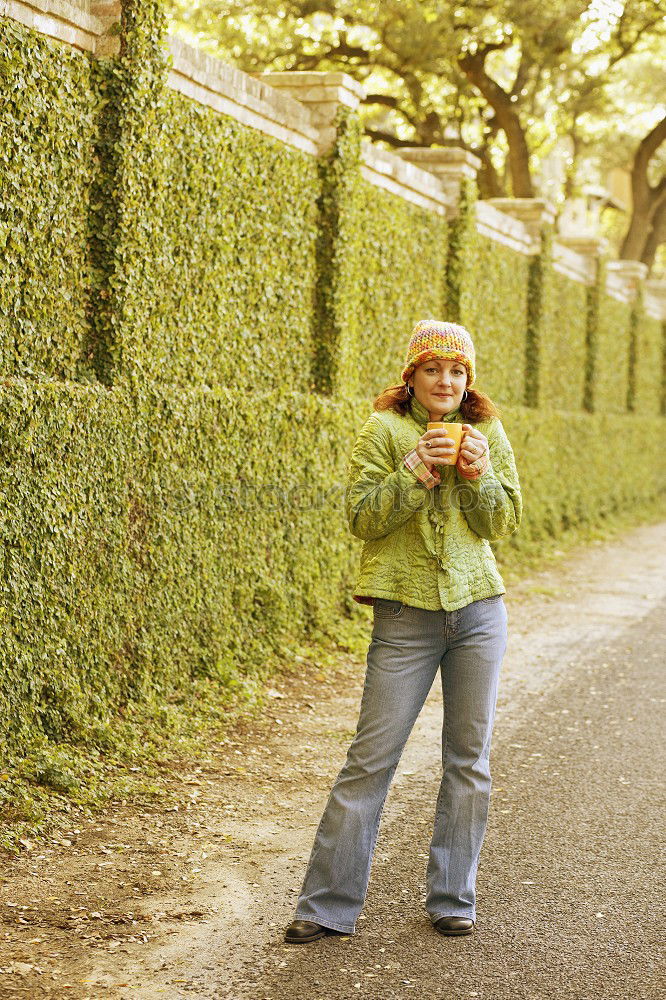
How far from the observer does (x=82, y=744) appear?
6.23 metres

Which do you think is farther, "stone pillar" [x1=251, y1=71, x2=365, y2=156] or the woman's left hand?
"stone pillar" [x1=251, y1=71, x2=365, y2=156]

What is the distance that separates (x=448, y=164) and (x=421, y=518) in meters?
9.61

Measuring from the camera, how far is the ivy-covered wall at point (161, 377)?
6.02 metres

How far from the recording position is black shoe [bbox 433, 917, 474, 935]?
449 cm

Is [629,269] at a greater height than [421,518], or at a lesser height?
greater

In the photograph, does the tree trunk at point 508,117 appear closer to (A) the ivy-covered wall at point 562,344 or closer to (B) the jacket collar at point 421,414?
(A) the ivy-covered wall at point 562,344

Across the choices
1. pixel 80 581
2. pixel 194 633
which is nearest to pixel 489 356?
pixel 194 633

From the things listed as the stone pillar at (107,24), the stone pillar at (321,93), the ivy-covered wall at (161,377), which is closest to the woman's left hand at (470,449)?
the ivy-covered wall at (161,377)

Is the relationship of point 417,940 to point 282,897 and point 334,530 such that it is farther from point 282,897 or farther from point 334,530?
point 334,530

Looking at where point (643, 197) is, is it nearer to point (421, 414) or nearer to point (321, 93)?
point (321, 93)


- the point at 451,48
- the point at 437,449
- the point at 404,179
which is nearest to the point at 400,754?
the point at 437,449

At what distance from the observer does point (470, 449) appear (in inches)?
173

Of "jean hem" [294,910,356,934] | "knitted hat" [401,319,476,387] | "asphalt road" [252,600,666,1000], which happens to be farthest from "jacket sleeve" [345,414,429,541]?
"asphalt road" [252,600,666,1000]

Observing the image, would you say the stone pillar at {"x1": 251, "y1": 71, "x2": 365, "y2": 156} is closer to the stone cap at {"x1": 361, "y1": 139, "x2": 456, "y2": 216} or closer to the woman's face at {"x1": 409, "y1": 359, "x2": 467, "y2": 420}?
the stone cap at {"x1": 361, "y1": 139, "x2": 456, "y2": 216}
